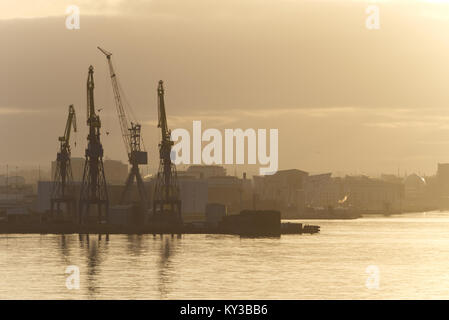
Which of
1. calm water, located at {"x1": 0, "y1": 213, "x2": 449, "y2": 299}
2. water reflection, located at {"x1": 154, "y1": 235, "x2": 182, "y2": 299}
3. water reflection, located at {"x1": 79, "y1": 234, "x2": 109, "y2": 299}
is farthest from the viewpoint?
water reflection, located at {"x1": 79, "y1": 234, "x2": 109, "y2": 299}

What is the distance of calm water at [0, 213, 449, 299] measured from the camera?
212 feet

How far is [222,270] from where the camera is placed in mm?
81938

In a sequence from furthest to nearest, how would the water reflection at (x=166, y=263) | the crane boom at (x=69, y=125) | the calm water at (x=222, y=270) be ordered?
the crane boom at (x=69, y=125) → the water reflection at (x=166, y=263) → the calm water at (x=222, y=270)

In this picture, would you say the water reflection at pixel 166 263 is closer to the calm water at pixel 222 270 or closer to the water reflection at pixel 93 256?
the calm water at pixel 222 270

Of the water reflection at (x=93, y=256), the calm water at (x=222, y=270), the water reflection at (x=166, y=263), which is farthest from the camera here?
the water reflection at (x=93, y=256)

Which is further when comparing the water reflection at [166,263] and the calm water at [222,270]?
the water reflection at [166,263]

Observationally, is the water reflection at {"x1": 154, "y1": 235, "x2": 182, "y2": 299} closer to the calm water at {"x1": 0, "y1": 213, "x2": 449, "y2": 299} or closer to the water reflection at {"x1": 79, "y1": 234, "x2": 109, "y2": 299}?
the calm water at {"x1": 0, "y1": 213, "x2": 449, "y2": 299}

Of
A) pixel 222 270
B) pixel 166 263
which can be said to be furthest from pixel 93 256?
pixel 222 270

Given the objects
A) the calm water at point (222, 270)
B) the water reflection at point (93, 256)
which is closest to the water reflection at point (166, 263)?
the calm water at point (222, 270)

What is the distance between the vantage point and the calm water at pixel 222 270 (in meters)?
64.6

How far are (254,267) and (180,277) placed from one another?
11.8 metres

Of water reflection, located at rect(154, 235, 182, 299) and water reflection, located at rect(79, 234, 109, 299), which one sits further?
water reflection, located at rect(79, 234, 109, 299)

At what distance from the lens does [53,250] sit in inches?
4387

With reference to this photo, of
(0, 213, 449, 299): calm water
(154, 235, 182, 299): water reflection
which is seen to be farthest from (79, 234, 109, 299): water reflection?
(154, 235, 182, 299): water reflection
